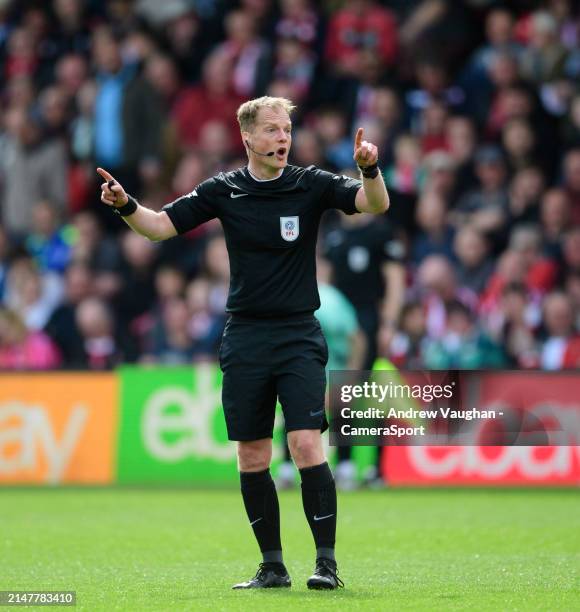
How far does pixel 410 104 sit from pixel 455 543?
935cm

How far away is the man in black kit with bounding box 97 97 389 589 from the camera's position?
23.0ft

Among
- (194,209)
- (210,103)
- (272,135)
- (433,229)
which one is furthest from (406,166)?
(272,135)

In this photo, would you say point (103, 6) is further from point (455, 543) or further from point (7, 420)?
point (455, 543)

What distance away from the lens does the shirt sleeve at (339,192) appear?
7.09 m

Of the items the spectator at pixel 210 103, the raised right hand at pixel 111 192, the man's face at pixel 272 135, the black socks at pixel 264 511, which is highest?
the spectator at pixel 210 103

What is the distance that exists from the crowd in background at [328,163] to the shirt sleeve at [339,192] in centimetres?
650

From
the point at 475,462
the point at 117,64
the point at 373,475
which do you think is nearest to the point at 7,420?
the point at 373,475

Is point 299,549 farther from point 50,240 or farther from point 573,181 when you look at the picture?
point 50,240

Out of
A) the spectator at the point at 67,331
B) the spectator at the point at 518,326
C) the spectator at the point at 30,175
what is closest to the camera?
the spectator at the point at 518,326

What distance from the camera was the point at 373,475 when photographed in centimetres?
1399

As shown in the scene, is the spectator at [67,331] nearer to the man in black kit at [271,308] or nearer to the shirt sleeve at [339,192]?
the man in black kit at [271,308]

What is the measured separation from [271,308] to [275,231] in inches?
14.3

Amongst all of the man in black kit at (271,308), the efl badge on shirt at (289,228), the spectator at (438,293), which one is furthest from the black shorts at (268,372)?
the spectator at (438,293)

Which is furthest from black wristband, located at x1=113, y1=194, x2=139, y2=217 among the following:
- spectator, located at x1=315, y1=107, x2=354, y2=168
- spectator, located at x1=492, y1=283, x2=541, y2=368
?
spectator, located at x1=315, y1=107, x2=354, y2=168
